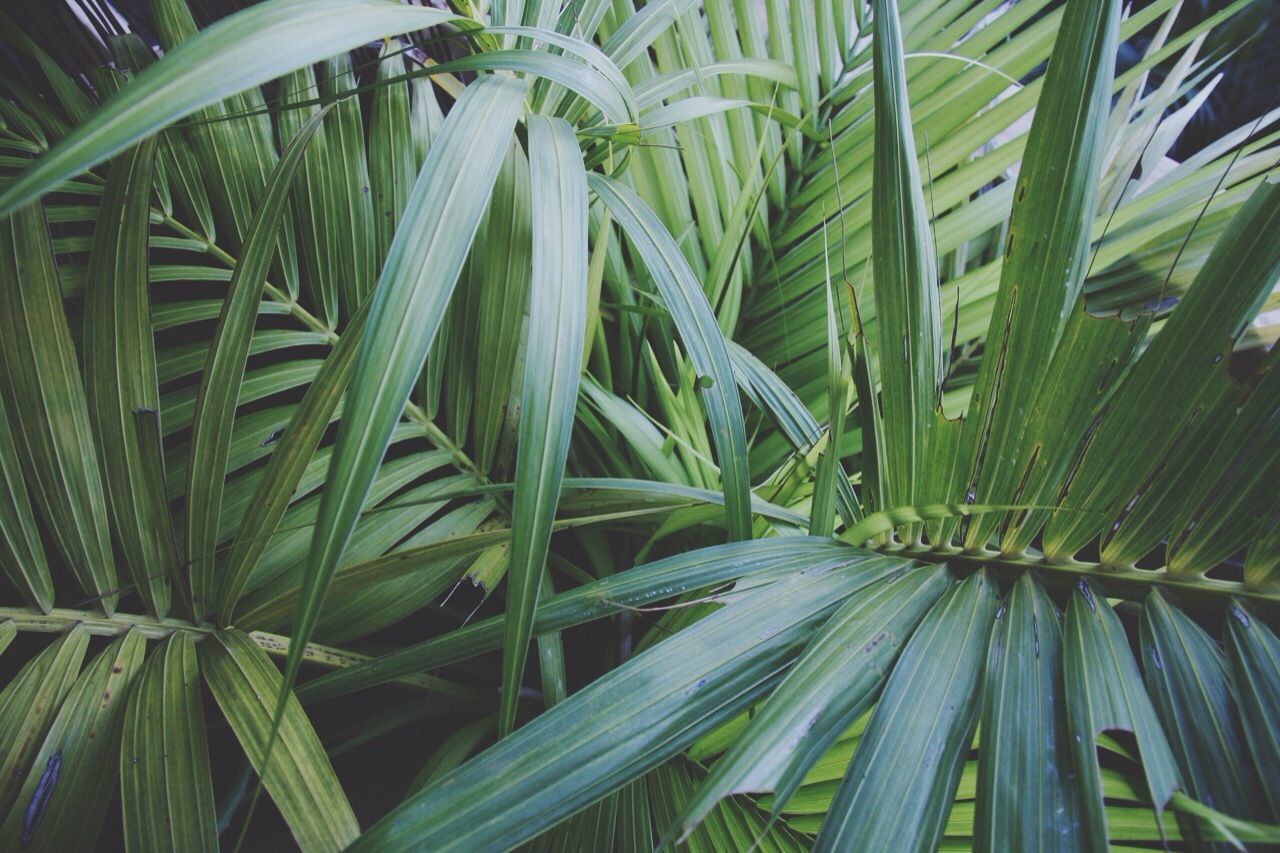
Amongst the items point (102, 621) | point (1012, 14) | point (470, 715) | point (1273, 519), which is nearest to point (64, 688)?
point (102, 621)

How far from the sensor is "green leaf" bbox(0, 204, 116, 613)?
0.36 meters

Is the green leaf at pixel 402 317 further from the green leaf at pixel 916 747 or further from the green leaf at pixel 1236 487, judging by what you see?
the green leaf at pixel 1236 487

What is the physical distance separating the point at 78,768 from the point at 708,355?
0.39 metres

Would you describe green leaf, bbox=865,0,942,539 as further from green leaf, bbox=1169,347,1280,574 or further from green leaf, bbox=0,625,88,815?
green leaf, bbox=0,625,88,815

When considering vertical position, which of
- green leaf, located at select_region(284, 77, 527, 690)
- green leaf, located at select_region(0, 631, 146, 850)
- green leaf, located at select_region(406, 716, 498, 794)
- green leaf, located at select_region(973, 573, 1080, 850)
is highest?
green leaf, located at select_region(284, 77, 527, 690)

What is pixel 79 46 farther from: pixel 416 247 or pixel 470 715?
pixel 470 715

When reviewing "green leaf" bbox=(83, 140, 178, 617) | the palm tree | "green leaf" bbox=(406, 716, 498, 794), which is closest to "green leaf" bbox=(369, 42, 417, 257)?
the palm tree

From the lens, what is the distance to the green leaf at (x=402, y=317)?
0.21 metres

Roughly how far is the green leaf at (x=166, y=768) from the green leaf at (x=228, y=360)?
7 centimetres

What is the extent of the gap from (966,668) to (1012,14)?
1.99ft

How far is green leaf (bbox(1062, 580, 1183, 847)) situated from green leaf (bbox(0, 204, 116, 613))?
47cm

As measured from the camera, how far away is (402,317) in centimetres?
23

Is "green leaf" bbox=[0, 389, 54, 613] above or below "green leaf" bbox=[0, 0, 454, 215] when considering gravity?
below

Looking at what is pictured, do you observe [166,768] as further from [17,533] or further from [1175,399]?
[1175,399]
